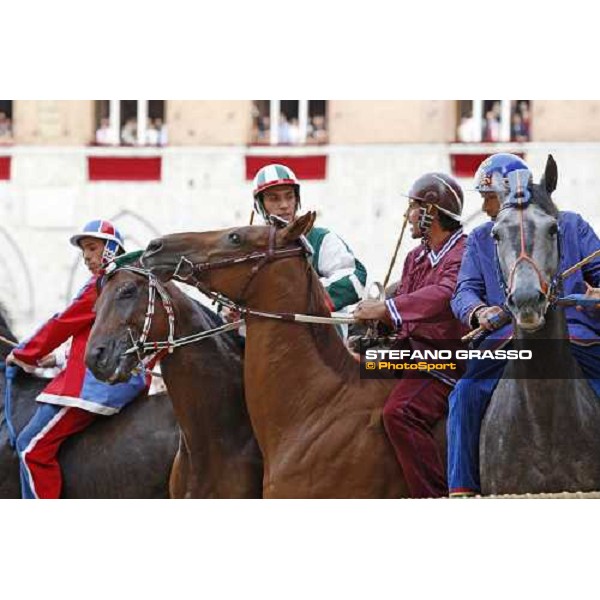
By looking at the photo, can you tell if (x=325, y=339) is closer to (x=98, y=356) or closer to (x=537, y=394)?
(x=98, y=356)

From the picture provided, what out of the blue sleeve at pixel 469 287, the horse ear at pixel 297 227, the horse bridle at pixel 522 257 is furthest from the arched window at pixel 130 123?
the horse bridle at pixel 522 257

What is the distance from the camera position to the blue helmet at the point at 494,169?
9.91 metres

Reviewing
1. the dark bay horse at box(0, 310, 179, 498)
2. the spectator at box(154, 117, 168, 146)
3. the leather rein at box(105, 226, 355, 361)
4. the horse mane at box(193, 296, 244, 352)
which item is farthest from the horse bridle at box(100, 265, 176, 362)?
the spectator at box(154, 117, 168, 146)

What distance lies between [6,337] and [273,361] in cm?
245

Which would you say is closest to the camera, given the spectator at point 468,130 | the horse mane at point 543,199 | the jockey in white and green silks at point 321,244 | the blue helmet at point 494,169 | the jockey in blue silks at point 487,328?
the horse mane at point 543,199

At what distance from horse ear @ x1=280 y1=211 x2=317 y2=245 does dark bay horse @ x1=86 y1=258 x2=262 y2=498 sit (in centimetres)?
82

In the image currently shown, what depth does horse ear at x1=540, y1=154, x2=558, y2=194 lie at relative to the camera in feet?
30.7

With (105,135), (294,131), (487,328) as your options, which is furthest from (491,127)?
(105,135)

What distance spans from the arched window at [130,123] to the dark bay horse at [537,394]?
2871mm

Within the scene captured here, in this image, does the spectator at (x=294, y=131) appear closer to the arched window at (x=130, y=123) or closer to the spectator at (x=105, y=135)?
the arched window at (x=130, y=123)

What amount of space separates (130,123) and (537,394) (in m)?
3.52

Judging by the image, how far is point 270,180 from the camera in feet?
35.5

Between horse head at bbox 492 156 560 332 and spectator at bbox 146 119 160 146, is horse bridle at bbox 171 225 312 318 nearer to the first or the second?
spectator at bbox 146 119 160 146
